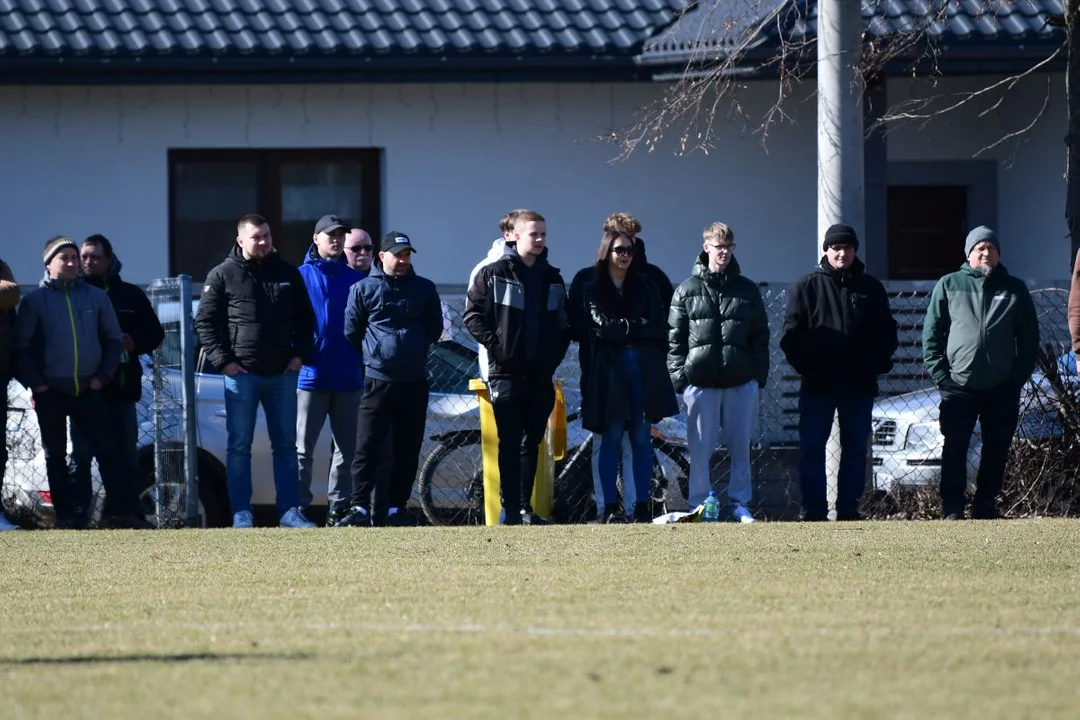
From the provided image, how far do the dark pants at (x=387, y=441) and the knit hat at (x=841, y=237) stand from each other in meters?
2.74

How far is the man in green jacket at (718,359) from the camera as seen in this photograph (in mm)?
11688

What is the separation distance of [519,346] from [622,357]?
→ 2.14ft

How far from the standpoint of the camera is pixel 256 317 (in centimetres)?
1160

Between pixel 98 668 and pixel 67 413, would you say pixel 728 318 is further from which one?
pixel 98 668

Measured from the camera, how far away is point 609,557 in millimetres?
9117

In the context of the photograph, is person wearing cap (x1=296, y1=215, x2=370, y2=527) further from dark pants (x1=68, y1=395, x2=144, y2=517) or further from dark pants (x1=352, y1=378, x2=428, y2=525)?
dark pants (x1=68, y1=395, x2=144, y2=517)

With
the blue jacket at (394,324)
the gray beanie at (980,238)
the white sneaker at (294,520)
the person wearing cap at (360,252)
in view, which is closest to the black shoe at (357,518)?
the white sneaker at (294,520)

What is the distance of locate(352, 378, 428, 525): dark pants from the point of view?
1150 centimetres

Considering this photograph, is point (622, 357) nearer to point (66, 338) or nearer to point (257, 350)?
point (257, 350)

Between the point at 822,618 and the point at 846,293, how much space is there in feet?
17.4

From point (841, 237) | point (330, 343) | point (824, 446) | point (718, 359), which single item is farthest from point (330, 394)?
point (841, 237)

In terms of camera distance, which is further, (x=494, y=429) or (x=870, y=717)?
(x=494, y=429)

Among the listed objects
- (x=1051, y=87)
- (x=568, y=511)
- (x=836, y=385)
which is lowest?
(x=568, y=511)

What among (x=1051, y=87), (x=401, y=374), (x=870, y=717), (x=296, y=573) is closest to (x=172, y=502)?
(x=401, y=374)
